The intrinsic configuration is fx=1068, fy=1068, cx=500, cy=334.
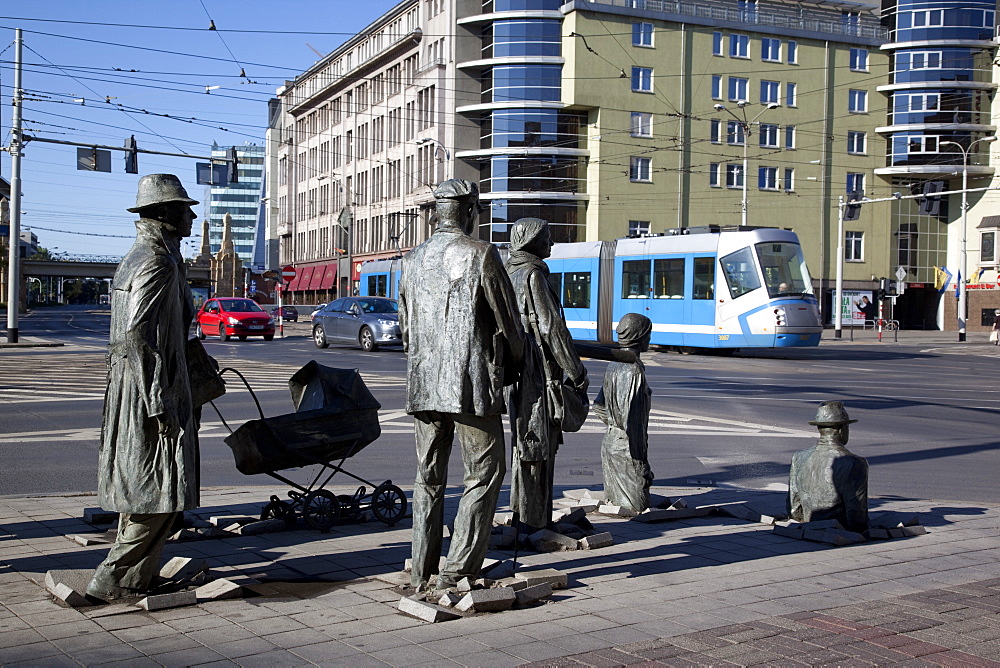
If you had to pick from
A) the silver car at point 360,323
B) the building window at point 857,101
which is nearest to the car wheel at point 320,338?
the silver car at point 360,323

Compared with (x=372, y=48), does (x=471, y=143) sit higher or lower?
lower

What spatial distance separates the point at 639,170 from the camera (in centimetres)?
5888

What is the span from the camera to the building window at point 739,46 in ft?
195

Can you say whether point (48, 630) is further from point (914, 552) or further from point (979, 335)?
point (979, 335)

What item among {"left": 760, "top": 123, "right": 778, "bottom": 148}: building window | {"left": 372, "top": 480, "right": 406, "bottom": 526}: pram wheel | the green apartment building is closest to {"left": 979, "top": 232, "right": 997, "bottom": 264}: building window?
the green apartment building

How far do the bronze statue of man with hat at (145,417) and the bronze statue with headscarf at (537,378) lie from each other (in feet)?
6.22

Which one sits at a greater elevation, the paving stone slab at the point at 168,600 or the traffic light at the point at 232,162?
the traffic light at the point at 232,162

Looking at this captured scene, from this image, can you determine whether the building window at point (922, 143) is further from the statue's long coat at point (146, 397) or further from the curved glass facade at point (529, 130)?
the statue's long coat at point (146, 397)

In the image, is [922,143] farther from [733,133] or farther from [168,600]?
[168,600]

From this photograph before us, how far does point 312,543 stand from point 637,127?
54.1 m

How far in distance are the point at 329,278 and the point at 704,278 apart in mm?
57658

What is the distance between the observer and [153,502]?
491 cm

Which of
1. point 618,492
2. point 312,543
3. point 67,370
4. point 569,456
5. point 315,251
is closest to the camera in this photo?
point 312,543

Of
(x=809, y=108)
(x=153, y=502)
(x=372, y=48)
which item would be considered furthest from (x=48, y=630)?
(x=372, y=48)
